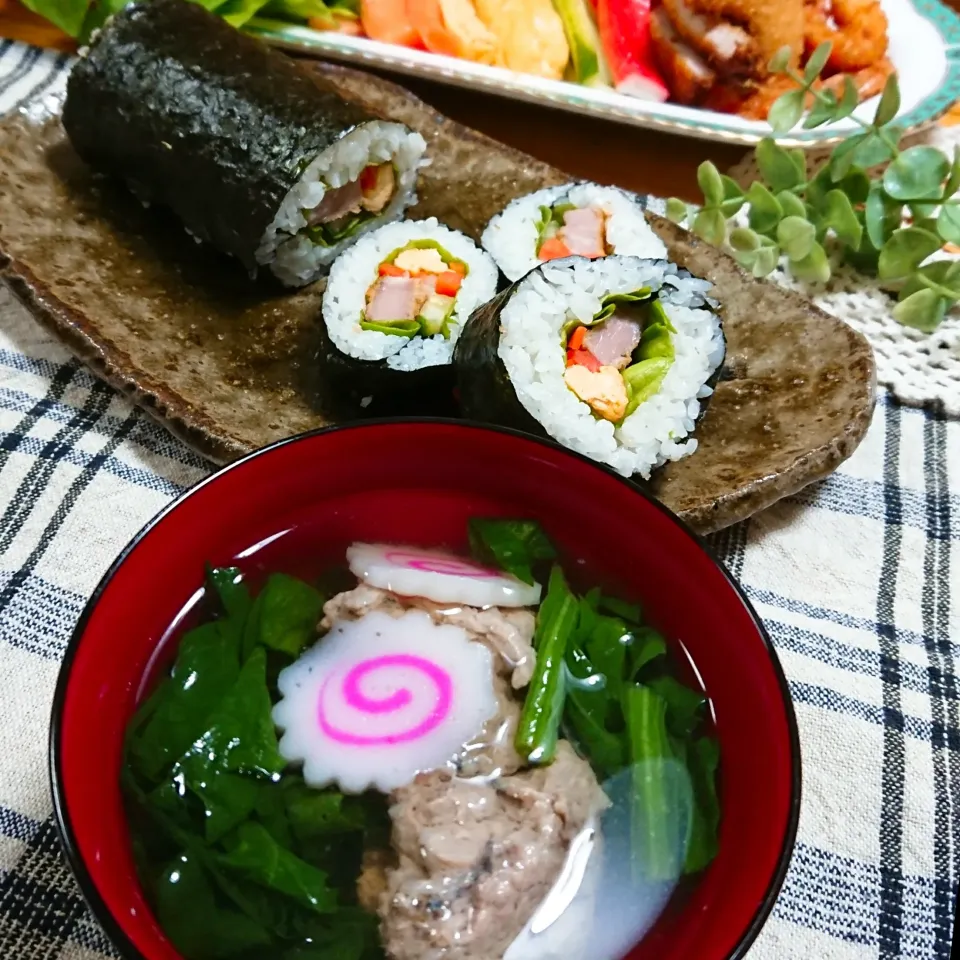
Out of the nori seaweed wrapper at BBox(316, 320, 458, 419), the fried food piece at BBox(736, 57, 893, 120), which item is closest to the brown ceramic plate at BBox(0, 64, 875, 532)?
the nori seaweed wrapper at BBox(316, 320, 458, 419)

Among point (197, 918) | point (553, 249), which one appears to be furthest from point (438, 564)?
point (553, 249)

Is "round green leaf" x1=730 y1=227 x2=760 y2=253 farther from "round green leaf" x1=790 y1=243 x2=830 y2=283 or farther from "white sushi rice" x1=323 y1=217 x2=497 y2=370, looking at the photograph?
"white sushi rice" x1=323 y1=217 x2=497 y2=370

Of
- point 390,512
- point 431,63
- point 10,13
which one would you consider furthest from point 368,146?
point 10,13

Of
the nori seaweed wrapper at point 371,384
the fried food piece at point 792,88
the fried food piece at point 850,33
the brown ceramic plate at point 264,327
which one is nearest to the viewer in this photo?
the brown ceramic plate at point 264,327

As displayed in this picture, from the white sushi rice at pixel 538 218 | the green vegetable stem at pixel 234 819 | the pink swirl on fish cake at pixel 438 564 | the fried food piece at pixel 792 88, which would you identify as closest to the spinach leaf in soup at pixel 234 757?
the green vegetable stem at pixel 234 819

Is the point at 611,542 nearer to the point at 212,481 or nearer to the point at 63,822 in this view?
the point at 212,481

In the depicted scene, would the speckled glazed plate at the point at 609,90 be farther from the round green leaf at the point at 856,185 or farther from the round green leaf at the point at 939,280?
the round green leaf at the point at 939,280

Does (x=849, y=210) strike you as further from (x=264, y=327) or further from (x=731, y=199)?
(x=264, y=327)
